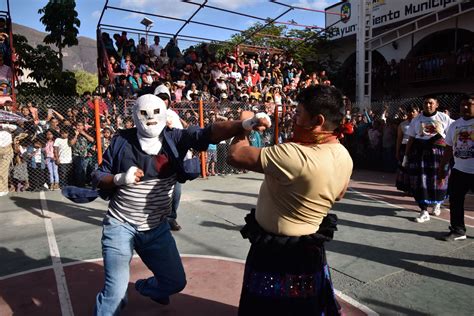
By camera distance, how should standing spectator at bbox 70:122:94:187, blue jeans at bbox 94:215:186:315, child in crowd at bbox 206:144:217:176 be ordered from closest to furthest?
blue jeans at bbox 94:215:186:315
standing spectator at bbox 70:122:94:187
child in crowd at bbox 206:144:217:176

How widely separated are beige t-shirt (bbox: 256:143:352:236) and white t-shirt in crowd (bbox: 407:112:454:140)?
413cm

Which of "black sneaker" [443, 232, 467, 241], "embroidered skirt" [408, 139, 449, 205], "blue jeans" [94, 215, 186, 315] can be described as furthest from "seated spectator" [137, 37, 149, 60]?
"blue jeans" [94, 215, 186, 315]

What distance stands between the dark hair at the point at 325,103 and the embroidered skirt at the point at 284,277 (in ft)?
2.12

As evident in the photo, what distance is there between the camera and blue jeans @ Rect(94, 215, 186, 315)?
2.55 meters

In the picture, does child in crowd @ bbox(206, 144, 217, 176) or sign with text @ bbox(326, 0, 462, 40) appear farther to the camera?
sign with text @ bbox(326, 0, 462, 40)

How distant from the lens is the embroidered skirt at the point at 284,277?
201 centimetres

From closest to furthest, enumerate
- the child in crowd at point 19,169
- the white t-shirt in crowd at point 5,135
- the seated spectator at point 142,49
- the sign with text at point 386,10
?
the white t-shirt in crowd at point 5,135 < the child in crowd at point 19,169 < the seated spectator at point 142,49 < the sign with text at point 386,10

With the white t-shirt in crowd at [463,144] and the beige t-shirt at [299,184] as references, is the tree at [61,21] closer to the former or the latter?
the white t-shirt in crowd at [463,144]

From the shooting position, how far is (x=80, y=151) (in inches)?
341

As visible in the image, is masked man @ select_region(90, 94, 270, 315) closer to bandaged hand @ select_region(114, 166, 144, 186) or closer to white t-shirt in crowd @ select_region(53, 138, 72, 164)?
bandaged hand @ select_region(114, 166, 144, 186)

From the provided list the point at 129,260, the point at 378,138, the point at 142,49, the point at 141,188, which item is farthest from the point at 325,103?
the point at 142,49

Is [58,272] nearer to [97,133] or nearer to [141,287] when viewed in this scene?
[141,287]

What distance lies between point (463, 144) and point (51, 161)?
7.86 meters

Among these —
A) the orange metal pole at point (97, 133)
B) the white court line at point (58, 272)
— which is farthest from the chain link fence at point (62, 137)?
the white court line at point (58, 272)
